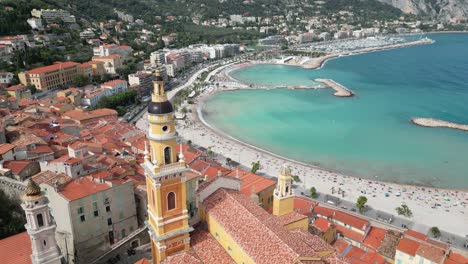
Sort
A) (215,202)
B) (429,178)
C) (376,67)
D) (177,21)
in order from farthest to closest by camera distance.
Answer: (177,21) < (376,67) < (429,178) < (215,202)

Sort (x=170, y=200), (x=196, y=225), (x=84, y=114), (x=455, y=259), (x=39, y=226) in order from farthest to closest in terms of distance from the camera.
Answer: (x=84, y=114) < (x=455, y=259) < (x=196, y=225) < (x=170, y=200) < (x=39, y=226)

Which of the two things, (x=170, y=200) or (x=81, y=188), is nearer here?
(x=170, y=200)

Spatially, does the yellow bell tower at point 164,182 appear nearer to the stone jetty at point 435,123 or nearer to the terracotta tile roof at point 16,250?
the terracotta tile roof at point 16,250

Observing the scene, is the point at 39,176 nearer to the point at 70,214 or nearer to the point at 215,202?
the point at 70,214

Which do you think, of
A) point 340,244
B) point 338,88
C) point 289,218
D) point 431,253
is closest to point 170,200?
point 289,218

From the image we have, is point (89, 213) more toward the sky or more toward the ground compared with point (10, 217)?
more toward the sky

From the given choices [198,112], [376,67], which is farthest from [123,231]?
[376,67]

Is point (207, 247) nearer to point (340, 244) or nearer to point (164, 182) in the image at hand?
point (164, 182)
